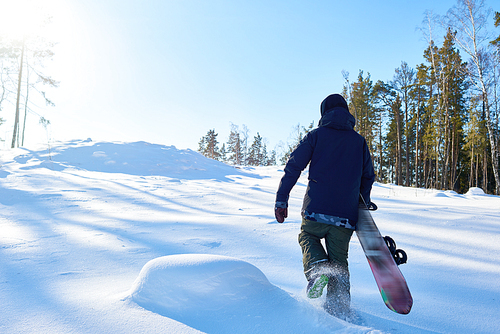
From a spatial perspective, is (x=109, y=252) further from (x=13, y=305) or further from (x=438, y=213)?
(x=438, y=213)

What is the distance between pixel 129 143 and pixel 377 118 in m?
24.1

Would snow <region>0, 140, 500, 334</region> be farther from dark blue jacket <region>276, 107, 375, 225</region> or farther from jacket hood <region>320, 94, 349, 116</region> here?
jacket hood <region>320, 94, 349, 116</region>

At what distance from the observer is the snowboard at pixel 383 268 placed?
154 cm

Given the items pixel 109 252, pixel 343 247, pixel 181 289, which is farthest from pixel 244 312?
pixel 109 252

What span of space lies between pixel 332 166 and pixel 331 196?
220 millimetres

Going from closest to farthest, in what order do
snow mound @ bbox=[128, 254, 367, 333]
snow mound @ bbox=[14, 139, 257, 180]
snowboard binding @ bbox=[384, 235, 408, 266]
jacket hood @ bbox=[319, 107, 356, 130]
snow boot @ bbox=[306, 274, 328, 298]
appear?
1. snow mound @ bbox=[128, 254, 367, 333]
2. snow boot @ bbox=[306, 274, 328, 298]
3. snowboard binding @ bbox=[384, 235, 408, 266]
4. jacket hood @ bbox=[319, 107, 356, 130]
5. snow mound @ bbox=[14, 139, 257, 180]

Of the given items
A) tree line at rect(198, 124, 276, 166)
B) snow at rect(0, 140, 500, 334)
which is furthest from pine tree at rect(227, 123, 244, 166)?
snow at rect(0, 140, 500, 334)

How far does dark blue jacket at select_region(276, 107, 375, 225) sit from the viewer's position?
71.3 inches

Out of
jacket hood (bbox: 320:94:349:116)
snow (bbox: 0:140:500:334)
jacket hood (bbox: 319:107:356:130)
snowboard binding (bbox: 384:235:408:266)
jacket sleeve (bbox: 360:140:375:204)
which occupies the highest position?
jacket hood (bbox: 320:94:349:116)

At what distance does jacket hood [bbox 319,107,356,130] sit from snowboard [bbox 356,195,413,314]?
598 mm

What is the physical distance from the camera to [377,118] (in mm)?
26797

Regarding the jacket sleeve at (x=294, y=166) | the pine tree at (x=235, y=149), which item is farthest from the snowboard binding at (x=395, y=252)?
the pine tree at (x=235, y=149)

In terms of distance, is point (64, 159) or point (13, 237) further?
point (64, 159)

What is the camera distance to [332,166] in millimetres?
1854
